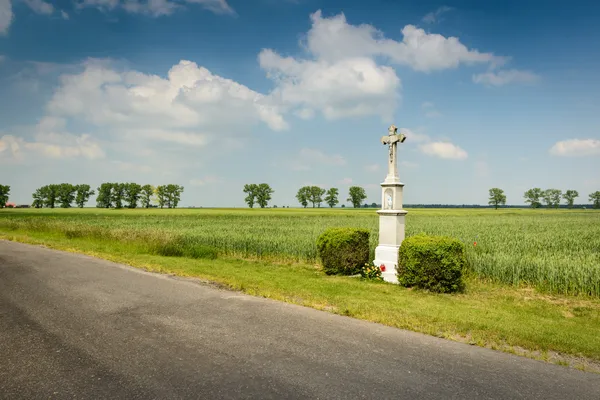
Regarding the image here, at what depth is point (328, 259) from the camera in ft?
42.2

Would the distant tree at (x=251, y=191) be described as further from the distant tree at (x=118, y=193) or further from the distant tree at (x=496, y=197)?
the distant tree at (x=496, y=197)

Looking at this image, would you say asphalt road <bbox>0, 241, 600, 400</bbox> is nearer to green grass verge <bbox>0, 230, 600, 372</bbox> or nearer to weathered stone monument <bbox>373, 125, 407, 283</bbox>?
green grass verge <bbox>0, 230, 600, 372</bbox>

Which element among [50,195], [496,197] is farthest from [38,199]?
[496,197]

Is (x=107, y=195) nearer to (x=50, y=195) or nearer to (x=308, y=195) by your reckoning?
(x=50, y=195)

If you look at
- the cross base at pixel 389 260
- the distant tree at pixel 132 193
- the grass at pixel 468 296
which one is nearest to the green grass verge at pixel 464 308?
the grass at pixel 468 296

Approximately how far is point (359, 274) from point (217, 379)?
896 centimetres

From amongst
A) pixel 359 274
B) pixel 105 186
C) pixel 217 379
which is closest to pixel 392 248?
pixel 359 274

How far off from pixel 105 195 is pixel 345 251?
414 feet

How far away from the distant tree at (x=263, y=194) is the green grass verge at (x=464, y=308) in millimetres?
118432

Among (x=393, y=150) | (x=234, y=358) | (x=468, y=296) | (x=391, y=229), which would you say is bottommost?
(x=468, y=296)

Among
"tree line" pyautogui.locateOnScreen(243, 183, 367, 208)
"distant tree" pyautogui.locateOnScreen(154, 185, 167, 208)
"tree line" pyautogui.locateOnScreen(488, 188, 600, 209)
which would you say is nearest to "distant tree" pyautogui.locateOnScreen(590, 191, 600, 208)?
"tree line" pyautogui.locateOnScreen(488, 188, 600, 209)

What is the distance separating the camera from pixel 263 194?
13138 centimetres

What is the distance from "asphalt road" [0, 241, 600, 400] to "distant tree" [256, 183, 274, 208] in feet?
407

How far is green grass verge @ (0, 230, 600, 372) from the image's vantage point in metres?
5.83
